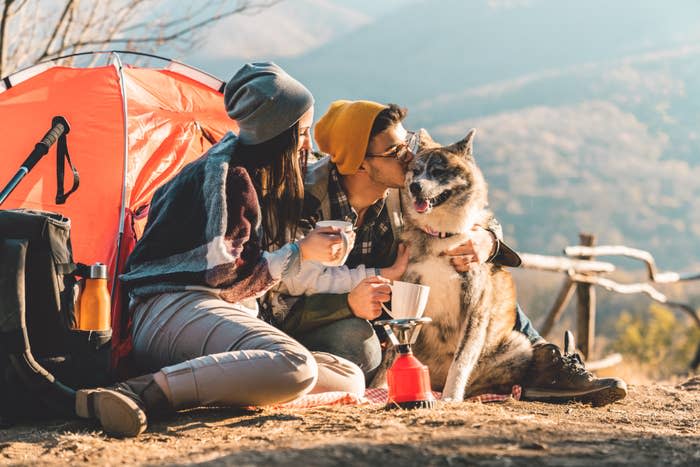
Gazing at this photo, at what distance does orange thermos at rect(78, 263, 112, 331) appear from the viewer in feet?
10.9

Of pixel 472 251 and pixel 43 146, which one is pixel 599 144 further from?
pixel 43 146

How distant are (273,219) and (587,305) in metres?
6.59

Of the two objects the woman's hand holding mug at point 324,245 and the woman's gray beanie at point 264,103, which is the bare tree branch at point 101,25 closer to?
the woman's gray beanie at point 264,103

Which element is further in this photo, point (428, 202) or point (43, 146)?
point (43, 146)

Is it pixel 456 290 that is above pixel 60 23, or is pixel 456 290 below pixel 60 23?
below

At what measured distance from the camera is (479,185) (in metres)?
4.62

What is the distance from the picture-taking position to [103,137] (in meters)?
4.84

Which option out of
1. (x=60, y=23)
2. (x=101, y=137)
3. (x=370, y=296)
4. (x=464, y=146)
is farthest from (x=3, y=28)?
(x=370, y=296)

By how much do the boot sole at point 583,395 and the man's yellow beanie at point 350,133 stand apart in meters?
1.48

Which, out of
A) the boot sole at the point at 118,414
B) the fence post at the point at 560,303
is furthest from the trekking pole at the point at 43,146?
the fence post at the point at 560,303

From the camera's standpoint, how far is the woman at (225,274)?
3.01 m

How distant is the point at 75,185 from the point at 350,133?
1.56 metres

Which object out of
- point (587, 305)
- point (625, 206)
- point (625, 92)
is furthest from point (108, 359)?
point (625, 92)

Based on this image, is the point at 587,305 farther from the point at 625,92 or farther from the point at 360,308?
the point at 625,92
